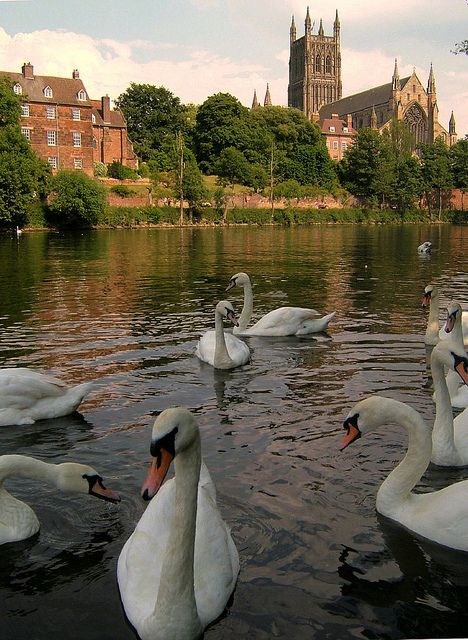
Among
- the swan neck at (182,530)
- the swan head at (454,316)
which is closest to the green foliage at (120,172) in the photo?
the swan head at (454,316)

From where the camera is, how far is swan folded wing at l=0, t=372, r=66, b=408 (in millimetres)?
8906

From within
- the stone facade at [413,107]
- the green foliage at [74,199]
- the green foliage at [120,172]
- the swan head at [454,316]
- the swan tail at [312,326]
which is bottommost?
the swan tail at [312,326]

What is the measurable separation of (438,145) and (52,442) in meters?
119

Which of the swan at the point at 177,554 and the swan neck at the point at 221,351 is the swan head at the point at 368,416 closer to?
the swan at the point at 177,554

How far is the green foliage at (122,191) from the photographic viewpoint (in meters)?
82.8

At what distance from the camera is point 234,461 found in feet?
25.9

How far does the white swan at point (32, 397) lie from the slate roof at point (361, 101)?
155m

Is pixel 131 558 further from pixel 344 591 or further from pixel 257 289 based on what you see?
pixel 257 289

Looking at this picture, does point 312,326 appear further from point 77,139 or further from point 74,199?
point 77,139

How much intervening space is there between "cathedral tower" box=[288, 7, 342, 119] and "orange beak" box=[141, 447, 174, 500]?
180370 mm

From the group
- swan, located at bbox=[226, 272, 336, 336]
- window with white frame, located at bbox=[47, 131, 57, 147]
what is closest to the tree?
window with white frame, located at bbox=[47, 131, 57, 147]

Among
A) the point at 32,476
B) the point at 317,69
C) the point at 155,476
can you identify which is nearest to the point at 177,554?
the point at 155,476

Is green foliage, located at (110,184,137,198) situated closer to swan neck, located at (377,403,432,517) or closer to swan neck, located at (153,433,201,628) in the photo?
swan neck, located at (377,403,432,517)

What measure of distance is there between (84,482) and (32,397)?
334 centimetres
